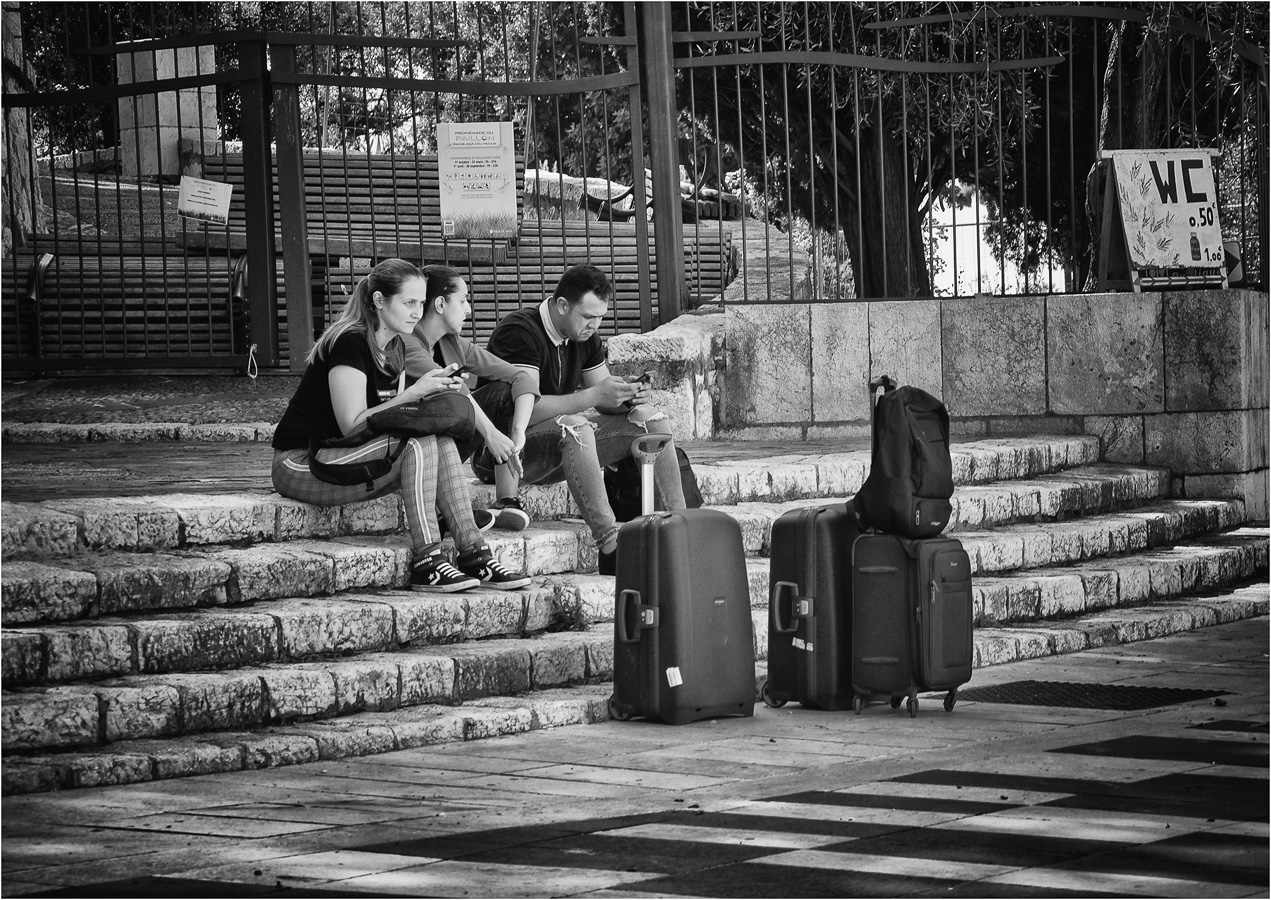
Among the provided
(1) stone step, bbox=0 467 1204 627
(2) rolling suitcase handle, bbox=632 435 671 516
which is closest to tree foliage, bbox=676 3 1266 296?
(1) stone step, bbox=0 467 1204 627

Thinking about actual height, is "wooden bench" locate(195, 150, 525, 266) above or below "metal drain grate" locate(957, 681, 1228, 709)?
above

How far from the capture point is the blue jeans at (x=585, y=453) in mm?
7203

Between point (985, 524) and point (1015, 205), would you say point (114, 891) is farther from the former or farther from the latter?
point (1015, 205)

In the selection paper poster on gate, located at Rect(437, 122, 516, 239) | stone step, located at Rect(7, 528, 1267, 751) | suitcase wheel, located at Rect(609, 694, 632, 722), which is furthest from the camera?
paper poster on gate, located at Rect(437, 122, 516, 239)

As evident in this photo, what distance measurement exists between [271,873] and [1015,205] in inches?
654

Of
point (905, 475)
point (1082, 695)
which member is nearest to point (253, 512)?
point (905, 475)

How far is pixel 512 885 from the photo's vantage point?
387cm

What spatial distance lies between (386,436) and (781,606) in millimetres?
1684

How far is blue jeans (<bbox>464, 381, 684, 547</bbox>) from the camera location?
23.6 feet

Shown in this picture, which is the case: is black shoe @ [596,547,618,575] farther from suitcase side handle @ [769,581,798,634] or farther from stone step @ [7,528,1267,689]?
suitcase side handle @ [769,581,798,634]

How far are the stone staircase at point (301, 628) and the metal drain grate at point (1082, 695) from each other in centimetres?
67

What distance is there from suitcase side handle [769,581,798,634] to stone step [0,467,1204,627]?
1.22m

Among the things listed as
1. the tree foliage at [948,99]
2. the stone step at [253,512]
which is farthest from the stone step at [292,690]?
the tree foliage at [948,99]

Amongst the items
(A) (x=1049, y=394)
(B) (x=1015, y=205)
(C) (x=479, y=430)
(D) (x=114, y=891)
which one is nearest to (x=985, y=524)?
(A) (x=1049, y=394)
